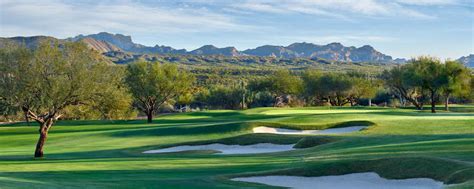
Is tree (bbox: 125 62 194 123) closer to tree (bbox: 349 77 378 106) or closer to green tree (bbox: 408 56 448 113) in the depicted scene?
green tree (bbox: 408 56 448 113)

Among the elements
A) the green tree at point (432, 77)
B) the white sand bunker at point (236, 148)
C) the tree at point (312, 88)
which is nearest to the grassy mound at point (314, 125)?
Result: the white sand bunker at point (236, 148)

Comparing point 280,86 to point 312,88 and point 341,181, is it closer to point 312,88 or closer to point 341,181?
point 312,88

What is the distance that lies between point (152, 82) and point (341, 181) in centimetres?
4893

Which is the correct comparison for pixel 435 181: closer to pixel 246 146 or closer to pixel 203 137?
pixel 246 146

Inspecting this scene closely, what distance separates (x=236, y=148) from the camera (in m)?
36.2

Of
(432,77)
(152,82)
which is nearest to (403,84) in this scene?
(432,77)

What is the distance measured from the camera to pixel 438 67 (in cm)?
7094

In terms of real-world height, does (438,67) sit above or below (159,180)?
above

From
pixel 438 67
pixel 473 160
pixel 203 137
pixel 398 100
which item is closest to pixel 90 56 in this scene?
pixel 203 137

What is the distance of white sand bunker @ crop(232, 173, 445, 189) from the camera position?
61.9ft

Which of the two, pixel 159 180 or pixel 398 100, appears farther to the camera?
pixel 398 100

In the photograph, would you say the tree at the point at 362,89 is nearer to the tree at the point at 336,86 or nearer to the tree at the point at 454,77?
the tree at the point at 336,86

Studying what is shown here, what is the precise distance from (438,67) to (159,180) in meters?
57.5

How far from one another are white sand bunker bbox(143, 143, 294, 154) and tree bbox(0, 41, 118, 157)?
6322 mm
